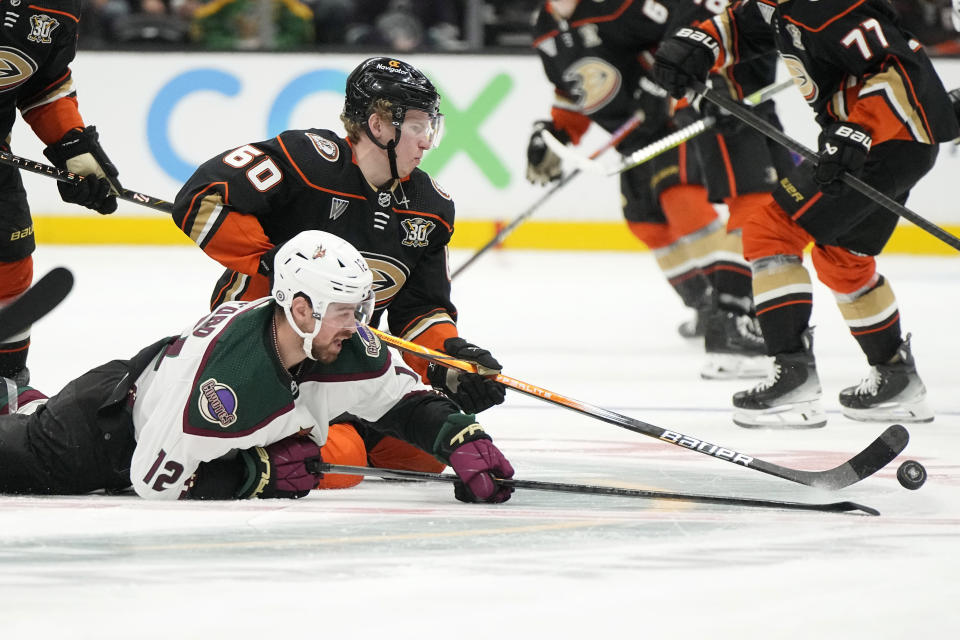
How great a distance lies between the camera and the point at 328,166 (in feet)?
10.2

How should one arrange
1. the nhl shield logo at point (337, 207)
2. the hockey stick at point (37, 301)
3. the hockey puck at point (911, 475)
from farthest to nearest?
1. the nhl shield logo at point (337, 207)
2. the hockey puck at point (911, 475)
3. the hockey stick at point (37, 301)

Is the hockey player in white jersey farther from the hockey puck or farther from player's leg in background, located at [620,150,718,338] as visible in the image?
player's leg in background, located at [620,150,718,338]

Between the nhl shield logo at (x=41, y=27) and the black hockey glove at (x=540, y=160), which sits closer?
the nhl shield logo at (x=41, y=27)

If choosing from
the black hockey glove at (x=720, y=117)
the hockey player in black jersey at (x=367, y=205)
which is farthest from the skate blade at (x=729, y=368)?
the hockey player in black jersey at (x=367, y=205)

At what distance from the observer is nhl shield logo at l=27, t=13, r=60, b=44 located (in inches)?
141

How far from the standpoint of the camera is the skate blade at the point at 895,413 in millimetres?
3879

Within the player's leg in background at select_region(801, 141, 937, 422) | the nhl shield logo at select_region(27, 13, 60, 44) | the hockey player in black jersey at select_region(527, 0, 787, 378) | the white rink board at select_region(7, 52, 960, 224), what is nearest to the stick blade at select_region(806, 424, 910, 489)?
the player's leg in background at select_region(801, 141, 937, 422)

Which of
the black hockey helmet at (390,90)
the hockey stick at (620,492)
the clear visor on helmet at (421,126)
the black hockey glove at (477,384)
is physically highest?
the black hockey helmet at (390,90)

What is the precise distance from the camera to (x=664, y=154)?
17.5 ft

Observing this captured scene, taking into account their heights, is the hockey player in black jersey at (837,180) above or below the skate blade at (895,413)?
above

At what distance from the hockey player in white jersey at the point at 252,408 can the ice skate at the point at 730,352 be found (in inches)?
82.5

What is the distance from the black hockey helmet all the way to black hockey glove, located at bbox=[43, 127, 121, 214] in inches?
37.3

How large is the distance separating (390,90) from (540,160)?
2223mm

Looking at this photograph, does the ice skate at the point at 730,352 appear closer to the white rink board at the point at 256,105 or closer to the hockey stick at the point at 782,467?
the hockey stick at the point at 782,467
